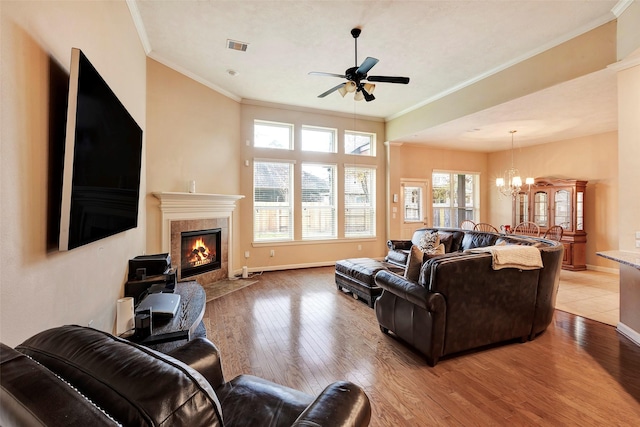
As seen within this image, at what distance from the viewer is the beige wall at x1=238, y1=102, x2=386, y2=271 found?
575 cm

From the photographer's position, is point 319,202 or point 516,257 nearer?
point 516,257

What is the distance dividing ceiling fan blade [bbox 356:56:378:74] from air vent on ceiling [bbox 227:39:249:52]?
5.19 ft

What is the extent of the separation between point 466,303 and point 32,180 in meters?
2.99

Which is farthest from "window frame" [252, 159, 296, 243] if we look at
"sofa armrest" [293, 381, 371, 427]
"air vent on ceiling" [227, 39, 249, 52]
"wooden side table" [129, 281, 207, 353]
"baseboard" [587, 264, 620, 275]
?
"baseboard" [587, 264, 620, 275]

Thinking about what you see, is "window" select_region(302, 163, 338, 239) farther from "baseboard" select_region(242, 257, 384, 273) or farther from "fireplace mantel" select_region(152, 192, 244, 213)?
"fireplace mantel" select_region(152, 192, 244, 213)

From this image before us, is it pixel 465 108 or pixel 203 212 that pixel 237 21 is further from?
pixel 465 108

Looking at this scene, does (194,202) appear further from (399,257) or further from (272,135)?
(399,257)

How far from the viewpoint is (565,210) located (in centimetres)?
630

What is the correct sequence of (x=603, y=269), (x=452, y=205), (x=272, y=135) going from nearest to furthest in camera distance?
(x=603, y=269) → (x=272, y=135) → (x=452, y=205)

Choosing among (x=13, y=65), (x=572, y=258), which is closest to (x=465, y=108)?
(x=572, y=258)

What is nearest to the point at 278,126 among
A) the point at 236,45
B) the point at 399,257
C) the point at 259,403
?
the point at 236,45

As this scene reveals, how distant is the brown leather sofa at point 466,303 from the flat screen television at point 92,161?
2.40 m

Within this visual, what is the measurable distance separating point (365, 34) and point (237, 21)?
5.01 ft

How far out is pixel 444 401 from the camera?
79.2 inches
